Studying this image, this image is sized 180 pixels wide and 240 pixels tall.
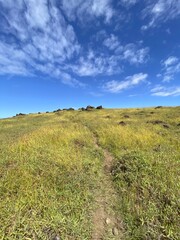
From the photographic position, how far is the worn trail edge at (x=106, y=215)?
629cm

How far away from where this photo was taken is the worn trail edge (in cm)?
629

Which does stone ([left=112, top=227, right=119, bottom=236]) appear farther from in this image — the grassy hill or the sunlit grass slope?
the sunlit grass slope

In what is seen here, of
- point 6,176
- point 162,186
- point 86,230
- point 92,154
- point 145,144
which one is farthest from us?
point 145,144

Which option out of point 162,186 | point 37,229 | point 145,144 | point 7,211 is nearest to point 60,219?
point 37,229

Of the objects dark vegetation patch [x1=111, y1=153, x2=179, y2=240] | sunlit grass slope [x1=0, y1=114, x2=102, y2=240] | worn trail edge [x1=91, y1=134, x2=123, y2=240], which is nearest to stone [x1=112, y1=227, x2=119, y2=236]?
worn trail edge [x1=91, y1=134, x2=123, y2=240]

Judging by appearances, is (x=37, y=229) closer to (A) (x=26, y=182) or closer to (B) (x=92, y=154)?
(A) (x=26, y=182)

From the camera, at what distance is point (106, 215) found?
283 inches

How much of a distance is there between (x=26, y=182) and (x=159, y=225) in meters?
5.28

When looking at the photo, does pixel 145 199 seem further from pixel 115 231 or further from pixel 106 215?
pixel 115 231

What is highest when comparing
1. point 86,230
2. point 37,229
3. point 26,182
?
point 26,182

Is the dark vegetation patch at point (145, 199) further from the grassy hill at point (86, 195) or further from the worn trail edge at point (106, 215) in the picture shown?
the worn trail edge at point (106, 215)

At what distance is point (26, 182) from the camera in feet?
27.6

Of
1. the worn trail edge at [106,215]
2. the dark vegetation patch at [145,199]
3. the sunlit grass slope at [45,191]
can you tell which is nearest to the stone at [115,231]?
the worn trail edge at [106,215]

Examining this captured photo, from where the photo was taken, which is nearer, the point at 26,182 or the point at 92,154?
the point at 26,182
